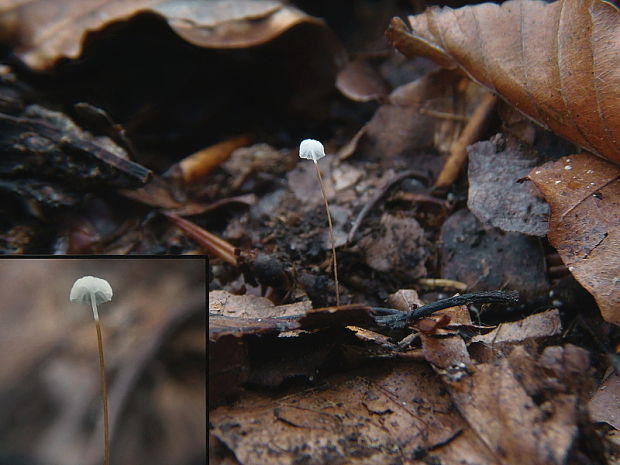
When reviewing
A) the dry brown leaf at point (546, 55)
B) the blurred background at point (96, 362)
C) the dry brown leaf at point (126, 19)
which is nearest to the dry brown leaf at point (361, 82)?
the dry brown leaf at point (126, 19)

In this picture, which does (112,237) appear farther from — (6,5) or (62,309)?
(6,5)

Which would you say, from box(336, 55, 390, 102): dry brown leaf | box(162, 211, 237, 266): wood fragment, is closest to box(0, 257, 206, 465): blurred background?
box(162, 211, 237, 266): wood fragment

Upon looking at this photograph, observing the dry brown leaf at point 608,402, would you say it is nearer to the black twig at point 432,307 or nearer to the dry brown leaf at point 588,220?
the dry brown leaf at point 588,220

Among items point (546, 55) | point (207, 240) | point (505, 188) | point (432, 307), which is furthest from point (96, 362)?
point (546, 55)

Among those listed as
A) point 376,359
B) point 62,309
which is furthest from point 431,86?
point 62,309

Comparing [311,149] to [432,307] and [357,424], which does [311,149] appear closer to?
[432,307]
